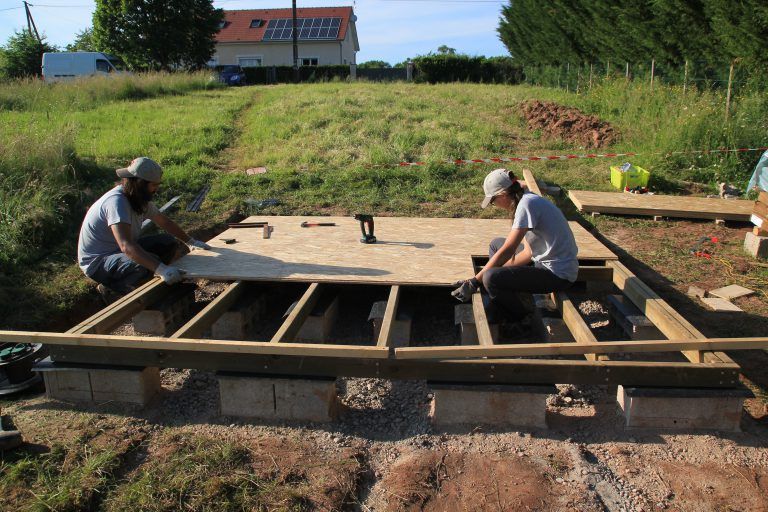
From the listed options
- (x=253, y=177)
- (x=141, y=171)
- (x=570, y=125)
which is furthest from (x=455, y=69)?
(x=141, y=171)

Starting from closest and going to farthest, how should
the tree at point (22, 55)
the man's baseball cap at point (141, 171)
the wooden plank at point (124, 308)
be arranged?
the wooden plank at point (124, 308) → the man's baseball cap at point (141, 171) → the tree at point (22, 55)

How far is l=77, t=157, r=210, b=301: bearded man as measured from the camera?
407 centimetres

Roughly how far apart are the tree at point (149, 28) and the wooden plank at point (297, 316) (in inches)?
1138

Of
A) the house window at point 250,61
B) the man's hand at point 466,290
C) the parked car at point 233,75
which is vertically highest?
the house window at point 250,61

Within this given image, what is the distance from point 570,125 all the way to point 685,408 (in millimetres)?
9855

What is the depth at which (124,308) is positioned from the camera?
386cm

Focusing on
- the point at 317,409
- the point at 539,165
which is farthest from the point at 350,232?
the point at 539,165

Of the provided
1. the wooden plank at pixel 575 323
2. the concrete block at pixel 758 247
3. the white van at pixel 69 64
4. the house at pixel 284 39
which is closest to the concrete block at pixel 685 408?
the wooden plank at pixel 575 323

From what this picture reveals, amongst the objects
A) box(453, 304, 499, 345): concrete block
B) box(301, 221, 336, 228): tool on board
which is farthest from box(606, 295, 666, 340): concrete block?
box(301, 221, 336, 228): tool on board

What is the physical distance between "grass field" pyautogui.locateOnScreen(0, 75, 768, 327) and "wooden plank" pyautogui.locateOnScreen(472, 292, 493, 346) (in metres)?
3.38

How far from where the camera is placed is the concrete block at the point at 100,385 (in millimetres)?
3357

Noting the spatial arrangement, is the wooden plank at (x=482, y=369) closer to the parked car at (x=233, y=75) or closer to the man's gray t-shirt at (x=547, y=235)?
the man's gray t-shirt at (x=547, y=235)

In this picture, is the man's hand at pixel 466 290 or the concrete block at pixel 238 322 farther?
the concrete block at pixel 238 322

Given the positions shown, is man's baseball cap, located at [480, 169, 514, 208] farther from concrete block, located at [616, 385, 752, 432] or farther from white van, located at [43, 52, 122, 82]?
white van, located at [43, 52, 122, 82]
